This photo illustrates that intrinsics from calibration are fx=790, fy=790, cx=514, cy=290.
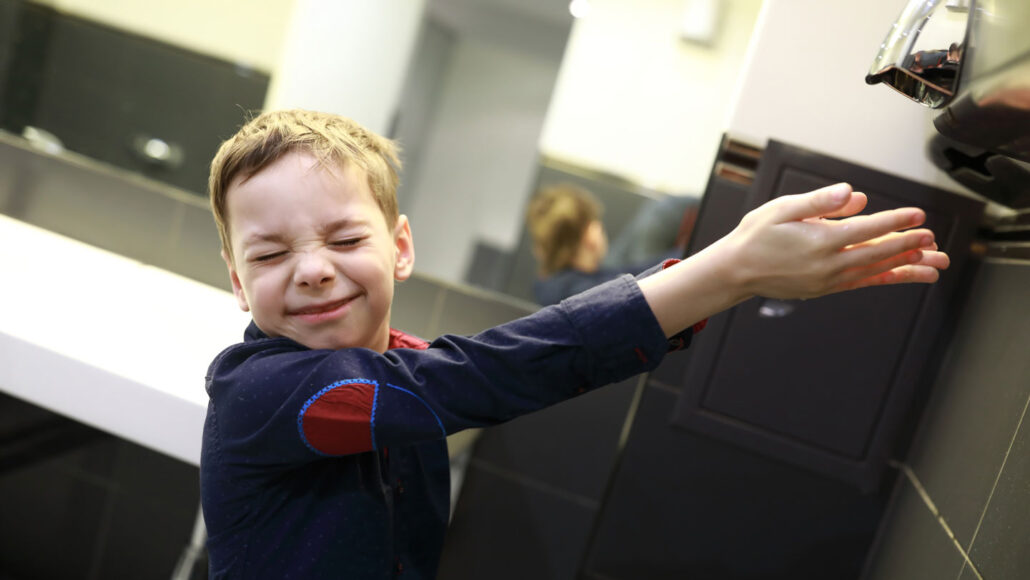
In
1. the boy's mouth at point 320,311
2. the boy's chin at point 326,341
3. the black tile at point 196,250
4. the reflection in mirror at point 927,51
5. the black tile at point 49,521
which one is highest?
the reflection in mirror at point 927,51

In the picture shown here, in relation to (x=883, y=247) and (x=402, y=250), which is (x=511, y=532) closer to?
(x=402, y=250)

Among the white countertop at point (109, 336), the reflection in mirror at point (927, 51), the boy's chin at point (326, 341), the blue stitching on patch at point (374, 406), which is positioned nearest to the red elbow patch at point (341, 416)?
the blue stitching on patch at point (374, 406)

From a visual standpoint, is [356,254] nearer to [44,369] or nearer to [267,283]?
[267,283]

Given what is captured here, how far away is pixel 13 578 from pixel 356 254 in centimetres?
171

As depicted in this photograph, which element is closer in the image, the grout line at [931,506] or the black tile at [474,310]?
the grout line at [931,506]

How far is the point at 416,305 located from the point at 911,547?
0.96 m

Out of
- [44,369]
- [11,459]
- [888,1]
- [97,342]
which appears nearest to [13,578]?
[11,459]

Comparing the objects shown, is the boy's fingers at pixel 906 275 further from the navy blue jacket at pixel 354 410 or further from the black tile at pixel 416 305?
the black tile at pixel 416 305

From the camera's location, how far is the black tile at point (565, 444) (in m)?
1.53

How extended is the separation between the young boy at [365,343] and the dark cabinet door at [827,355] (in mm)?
581

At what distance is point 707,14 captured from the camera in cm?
145

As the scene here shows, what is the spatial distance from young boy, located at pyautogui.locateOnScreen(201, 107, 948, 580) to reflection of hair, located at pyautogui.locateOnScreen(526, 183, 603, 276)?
2.09 feet

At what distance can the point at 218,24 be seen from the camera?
163cm

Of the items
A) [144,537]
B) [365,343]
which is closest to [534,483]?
[365,343]
